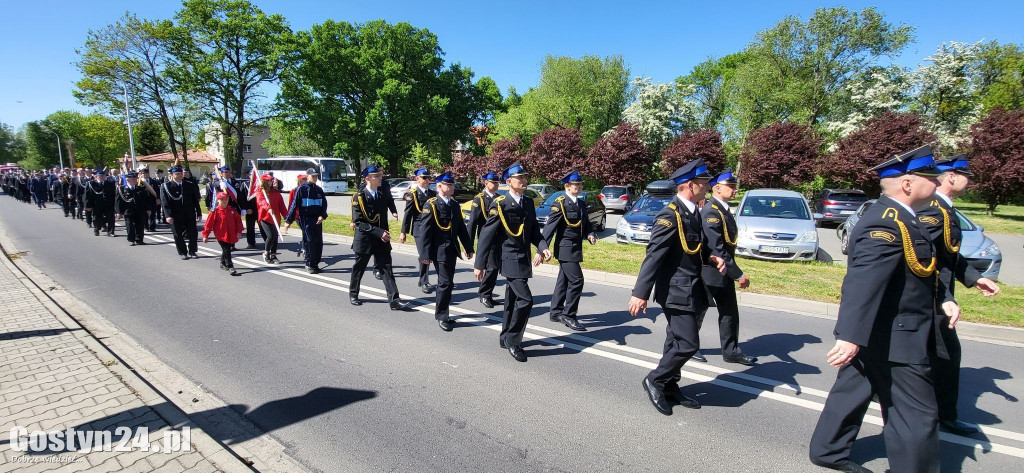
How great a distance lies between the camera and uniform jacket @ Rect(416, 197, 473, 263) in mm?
6016

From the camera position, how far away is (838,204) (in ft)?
61.6

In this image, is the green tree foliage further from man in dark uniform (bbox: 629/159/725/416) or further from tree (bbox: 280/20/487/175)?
man in dark uniform (bbox: 629/159/725/416)

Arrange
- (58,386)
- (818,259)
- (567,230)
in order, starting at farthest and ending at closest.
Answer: (818,259) < (567,230) < (58,386)

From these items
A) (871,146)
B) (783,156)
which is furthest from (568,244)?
(871,146)

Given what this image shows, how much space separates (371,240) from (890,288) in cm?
569

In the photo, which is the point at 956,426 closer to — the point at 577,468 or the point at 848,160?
the point at 577,468

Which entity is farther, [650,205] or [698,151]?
[698,151]

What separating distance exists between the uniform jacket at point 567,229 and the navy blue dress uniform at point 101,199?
46.4 feet

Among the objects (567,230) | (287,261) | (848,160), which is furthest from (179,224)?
(848,160)

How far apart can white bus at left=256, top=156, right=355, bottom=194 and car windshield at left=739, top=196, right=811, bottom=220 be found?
30.6m

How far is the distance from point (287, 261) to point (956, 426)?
34.7ft

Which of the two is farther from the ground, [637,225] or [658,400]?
[637,225]

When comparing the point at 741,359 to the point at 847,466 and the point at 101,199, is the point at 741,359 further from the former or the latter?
the point at 101,199

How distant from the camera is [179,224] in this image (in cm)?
991
